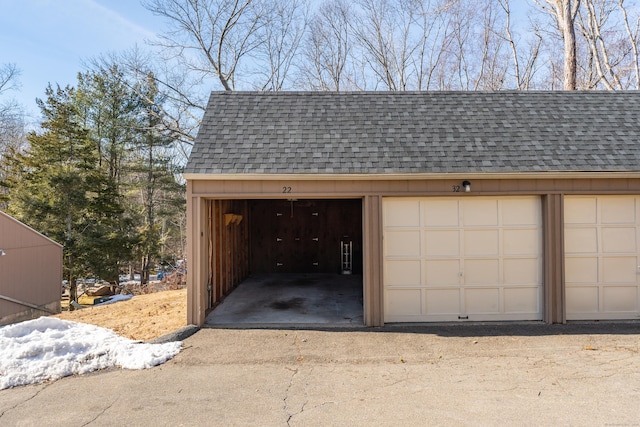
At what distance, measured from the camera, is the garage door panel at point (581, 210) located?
6852mm

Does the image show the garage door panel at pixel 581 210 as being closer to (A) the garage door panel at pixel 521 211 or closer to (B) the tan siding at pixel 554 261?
(B) the tan siding at pixel 554 261

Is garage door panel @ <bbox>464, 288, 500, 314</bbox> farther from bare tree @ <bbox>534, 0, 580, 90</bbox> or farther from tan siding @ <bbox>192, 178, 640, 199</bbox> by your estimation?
bare tree @ <bbox>534, 0, 580, 90</bbox>

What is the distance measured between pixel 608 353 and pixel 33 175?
20497mm

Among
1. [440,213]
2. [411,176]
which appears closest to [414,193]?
[411,176]

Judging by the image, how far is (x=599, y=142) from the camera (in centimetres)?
705

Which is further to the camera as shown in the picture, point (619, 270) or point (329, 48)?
point (329, 48)

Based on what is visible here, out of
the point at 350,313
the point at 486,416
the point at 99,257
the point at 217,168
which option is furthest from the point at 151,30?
the point at 486,416

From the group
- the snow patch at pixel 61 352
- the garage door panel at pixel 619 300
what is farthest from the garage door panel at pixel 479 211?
the snow patch at pixel 61 352

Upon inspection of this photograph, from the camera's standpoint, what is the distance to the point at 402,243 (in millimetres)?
6867

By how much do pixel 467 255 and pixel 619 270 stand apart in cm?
264

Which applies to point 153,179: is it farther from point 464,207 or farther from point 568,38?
point 568,38

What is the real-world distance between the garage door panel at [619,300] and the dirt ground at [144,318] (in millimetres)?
7251

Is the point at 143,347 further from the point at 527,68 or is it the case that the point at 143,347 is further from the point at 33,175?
the point at 527,68

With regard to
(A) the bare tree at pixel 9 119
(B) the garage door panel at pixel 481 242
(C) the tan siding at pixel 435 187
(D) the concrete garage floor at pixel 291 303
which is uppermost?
(A) the bare tree at pixel 9 119
